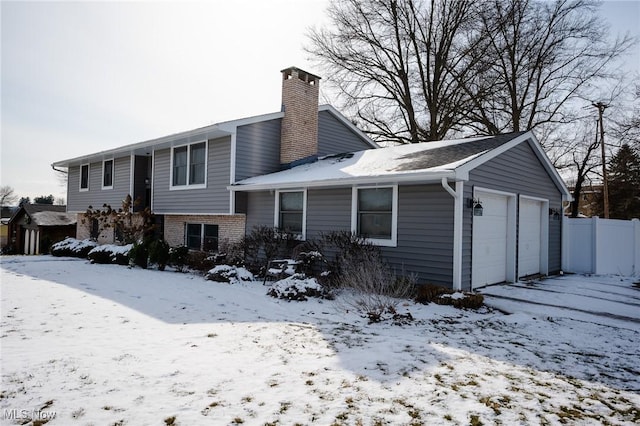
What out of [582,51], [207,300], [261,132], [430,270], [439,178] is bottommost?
[207,300]

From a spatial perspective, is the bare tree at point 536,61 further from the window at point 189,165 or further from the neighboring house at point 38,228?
the neighboring house at point 38,228

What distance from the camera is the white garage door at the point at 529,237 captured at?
10984mm

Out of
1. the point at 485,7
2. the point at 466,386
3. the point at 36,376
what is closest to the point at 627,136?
the point at 485,7

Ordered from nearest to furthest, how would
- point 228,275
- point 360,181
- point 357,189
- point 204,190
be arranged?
point 360,181 → point 228,275 → point 357,189 → point 204,190

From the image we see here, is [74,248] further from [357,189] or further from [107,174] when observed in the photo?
[357,189]

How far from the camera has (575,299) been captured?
27.3 feet

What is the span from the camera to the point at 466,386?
12.4 feet

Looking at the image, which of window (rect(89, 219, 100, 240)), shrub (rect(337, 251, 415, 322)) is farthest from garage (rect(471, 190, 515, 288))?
window (rect(89, 219, 100, 240))

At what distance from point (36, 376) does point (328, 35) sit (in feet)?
74.3

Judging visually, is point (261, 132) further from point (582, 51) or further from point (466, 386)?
point (582, 51)

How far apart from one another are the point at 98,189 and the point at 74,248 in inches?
168

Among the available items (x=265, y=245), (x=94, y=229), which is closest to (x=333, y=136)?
(x=265, y=245)

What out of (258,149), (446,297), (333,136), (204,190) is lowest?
(446,297)

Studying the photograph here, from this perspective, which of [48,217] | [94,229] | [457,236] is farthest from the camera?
[48,217]
